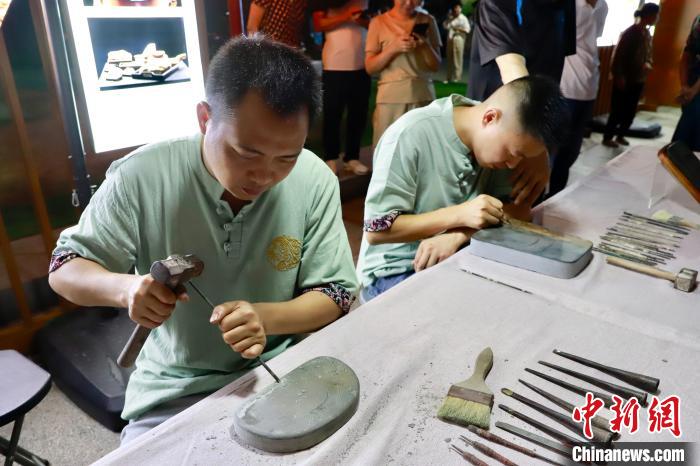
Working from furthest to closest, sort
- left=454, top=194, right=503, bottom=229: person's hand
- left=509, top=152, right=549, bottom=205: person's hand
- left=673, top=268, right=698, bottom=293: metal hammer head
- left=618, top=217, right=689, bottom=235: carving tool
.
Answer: left=509, top=152, right=549, bottom=205: person's hand < left=618, top=217, right=689, bottom=235: carving tool < left=454, top=194, right=503, bottom=229: person's hand < left=673, top=268, right=698, bottom=293: metal hammer head

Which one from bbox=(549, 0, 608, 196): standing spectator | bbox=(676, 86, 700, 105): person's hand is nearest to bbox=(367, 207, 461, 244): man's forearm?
bbox=(549, 0, 608, 196): standing spectator

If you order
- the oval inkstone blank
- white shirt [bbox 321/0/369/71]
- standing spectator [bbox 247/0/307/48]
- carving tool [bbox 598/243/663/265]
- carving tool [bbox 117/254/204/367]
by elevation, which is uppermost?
standing spectator [bbox 247/0/307/48]

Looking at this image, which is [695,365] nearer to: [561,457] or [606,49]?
[561,457]

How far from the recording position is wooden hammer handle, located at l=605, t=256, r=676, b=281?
1325 millimetres

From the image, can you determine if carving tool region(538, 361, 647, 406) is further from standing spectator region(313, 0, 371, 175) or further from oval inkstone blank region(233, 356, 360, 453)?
standing spectator region(313, 0, 371, 175)

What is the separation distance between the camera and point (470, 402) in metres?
0.85

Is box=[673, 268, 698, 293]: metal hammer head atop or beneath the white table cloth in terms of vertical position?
atop

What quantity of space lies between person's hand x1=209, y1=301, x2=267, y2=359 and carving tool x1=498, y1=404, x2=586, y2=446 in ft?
1.46

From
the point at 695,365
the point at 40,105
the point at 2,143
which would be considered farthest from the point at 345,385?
the point at 40,105

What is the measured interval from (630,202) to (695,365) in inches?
42.9

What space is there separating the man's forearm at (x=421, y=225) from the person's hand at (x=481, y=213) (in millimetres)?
31

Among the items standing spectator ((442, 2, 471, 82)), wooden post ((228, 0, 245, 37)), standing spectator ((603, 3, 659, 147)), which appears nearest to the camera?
wooden post ((228, 0, 245, 37))

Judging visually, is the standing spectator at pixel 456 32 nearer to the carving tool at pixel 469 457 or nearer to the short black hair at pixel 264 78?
the short black hair at pixel 264 78

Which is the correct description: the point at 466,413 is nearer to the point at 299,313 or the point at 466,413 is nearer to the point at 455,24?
the point at 299,313
